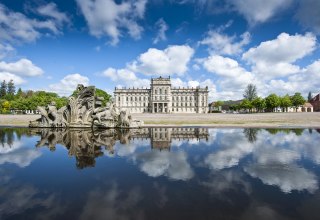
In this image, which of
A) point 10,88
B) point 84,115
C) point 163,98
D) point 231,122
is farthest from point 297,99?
point 10,88

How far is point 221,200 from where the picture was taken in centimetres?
464

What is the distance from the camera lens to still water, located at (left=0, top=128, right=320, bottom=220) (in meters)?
4.21

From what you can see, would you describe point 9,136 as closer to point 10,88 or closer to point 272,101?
point 272,101

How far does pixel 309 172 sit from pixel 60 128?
17.9 metres

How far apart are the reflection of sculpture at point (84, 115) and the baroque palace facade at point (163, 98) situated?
342 feet

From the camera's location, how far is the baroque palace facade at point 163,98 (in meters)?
126

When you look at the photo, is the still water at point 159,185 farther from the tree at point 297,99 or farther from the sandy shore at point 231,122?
the tree at point 297,99

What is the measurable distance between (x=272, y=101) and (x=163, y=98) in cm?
5504

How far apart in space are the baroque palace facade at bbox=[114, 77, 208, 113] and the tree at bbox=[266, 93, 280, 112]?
3888cm

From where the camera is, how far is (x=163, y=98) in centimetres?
12519

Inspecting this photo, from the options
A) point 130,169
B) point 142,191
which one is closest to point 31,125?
point 130,169

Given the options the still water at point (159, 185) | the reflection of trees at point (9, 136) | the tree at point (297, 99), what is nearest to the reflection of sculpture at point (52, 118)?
the reflection of trees at point (9, 136)

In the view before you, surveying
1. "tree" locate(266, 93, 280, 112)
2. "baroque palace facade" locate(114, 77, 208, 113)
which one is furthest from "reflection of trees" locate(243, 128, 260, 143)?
"baroque palace facade" locate(114, 77, 208, 113)

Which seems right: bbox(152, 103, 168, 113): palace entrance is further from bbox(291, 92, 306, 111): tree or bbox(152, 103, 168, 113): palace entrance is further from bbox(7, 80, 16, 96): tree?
bbox(7, 80, 16, 96): tree
